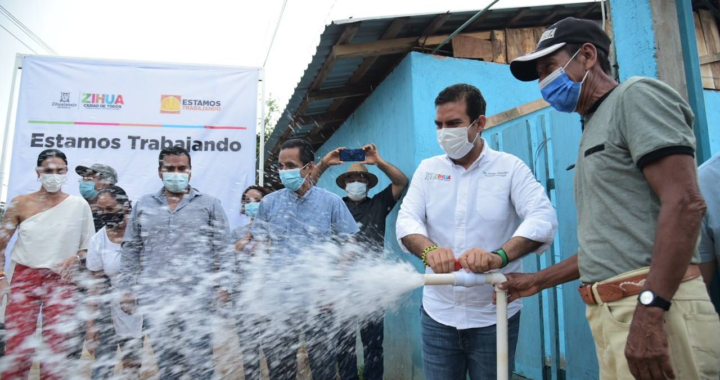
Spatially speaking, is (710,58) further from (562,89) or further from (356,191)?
(562,89)

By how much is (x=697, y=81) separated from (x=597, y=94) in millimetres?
951

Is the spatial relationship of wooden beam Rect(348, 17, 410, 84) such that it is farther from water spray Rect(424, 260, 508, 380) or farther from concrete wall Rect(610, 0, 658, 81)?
water spray Rect(424, 260, 508, 380)

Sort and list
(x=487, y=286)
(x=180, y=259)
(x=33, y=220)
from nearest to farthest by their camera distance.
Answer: (x=487, y=286) → (x=180, y=259) → (x=33, y=220)

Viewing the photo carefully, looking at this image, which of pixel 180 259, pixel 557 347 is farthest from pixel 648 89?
pixel 180 259

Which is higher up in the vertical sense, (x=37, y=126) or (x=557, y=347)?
(x=37, y=126)

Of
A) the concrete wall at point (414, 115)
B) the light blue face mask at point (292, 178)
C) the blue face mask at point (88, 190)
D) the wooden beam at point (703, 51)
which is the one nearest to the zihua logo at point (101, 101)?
the blue face mask at point (88, 190)

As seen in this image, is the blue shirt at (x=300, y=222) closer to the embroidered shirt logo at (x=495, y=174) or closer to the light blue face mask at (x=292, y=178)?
the light blue face mask at (x=292, y=178)

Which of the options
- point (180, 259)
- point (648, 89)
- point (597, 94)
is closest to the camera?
point (648, 89)

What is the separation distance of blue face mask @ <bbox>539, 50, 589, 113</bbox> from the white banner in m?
4.09

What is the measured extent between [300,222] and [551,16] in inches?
165

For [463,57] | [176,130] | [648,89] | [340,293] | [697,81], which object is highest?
[463,57]

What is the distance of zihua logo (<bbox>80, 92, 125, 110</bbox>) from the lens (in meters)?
5.68

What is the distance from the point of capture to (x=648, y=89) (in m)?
1.74

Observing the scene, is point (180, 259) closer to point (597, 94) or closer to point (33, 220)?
point (33, 220)
